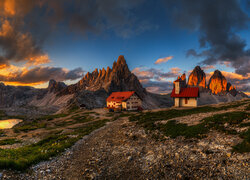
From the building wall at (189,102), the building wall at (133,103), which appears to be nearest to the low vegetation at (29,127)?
the building wall at (133,103)

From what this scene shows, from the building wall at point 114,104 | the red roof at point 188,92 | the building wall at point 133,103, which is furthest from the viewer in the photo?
the building wall at point 114,104

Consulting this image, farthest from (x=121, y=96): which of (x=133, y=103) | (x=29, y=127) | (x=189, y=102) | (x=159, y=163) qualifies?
(x=159, y=163)

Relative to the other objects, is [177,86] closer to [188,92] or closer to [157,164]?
[188,92]

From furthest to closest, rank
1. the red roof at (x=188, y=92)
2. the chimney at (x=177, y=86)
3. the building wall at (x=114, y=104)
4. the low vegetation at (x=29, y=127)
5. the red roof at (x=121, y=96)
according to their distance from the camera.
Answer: the building wall at (x=114, y=104) → the red roof at (x=121, y=96) → the chimney at (x=177, y=86) → the red roof at (x=188, y=92) → the low vegetation at (x=29, y=127)

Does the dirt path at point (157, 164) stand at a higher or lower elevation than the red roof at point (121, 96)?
lower

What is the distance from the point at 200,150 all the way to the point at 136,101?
6744 centimetres

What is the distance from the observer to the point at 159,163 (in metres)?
10.6

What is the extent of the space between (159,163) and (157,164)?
0.21m

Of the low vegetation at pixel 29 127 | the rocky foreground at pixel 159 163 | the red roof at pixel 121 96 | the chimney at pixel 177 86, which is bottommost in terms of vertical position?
the low vegetation at pixel 29 127

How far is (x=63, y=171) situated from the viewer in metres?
10.9

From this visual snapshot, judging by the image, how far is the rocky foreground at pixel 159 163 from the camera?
28.8 ft

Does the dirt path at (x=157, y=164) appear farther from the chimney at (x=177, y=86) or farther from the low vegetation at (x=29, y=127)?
the chimney at (x=177, y=86)

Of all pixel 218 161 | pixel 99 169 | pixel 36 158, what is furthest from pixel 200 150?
pixel 36 158

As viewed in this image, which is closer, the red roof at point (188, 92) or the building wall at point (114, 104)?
the red roof at point (188, 92)
